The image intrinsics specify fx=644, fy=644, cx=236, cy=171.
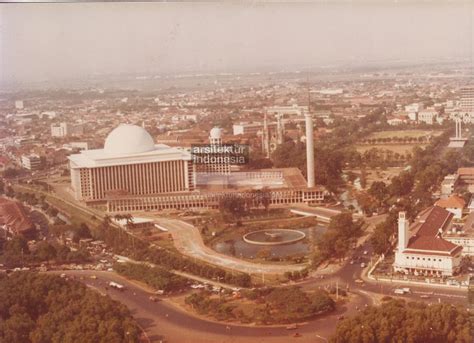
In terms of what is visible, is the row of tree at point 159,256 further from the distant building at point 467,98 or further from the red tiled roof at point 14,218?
the distant building at point 467,98

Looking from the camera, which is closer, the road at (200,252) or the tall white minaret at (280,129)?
the road at (200,252)

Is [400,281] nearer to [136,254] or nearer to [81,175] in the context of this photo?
[136,254]

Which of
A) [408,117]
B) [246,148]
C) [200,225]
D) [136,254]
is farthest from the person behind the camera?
[408,117]

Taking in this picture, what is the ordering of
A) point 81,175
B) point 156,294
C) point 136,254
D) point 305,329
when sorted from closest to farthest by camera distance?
point 305,329
point 156,294
point 136,254
point 81,175

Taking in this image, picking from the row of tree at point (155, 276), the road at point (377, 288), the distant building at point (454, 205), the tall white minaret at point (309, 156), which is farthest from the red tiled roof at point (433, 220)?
the row of tree at point (155, 276)

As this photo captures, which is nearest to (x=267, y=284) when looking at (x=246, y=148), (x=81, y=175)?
(x=81, y=175)
